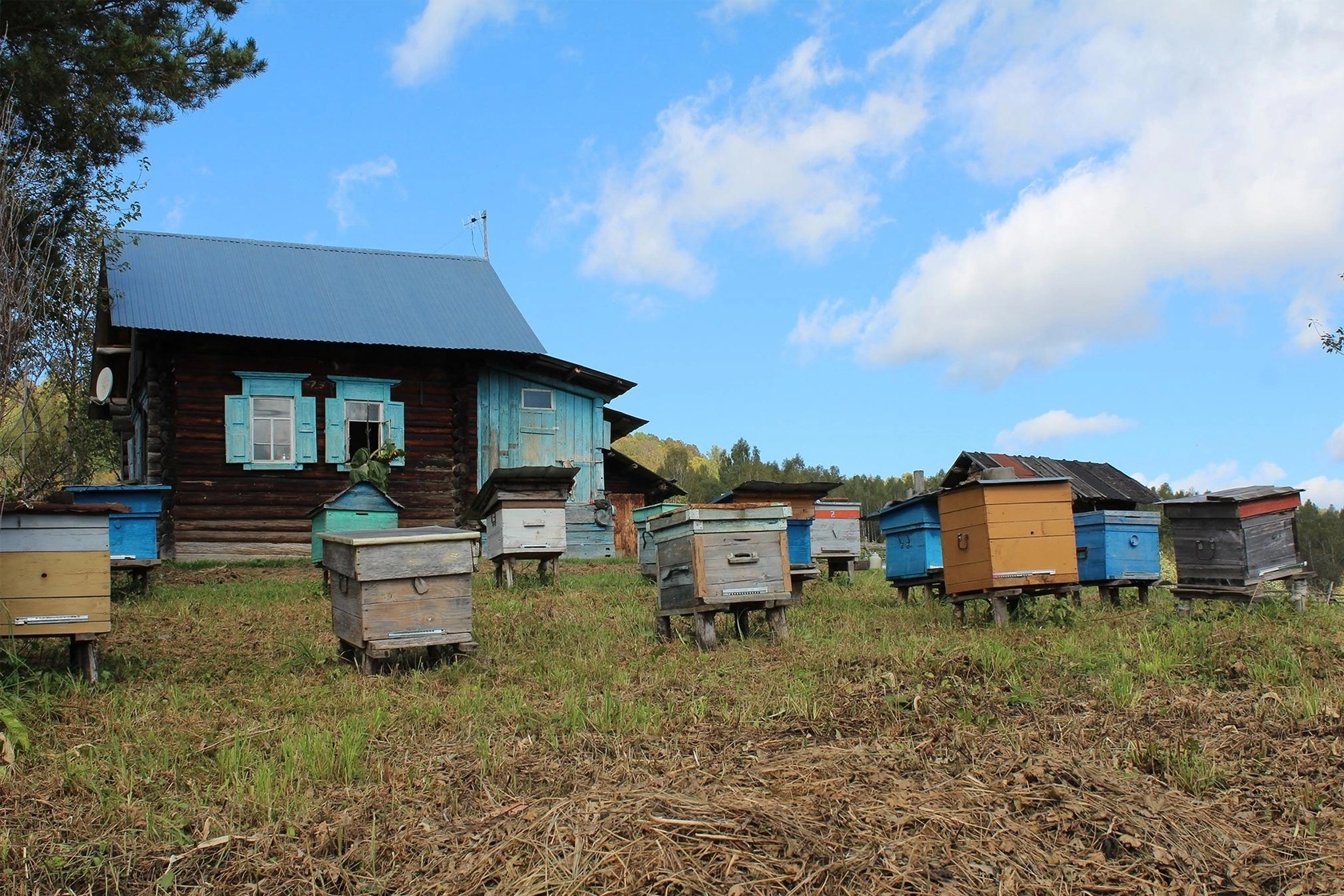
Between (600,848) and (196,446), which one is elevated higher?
(196,446)

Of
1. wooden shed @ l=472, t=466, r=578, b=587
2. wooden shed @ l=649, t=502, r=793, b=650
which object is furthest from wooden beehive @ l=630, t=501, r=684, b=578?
wooden shed @ l=649, t=502, r=793, b=650

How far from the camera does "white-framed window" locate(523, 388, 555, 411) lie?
23766mm

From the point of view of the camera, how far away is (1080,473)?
23641 millimetres

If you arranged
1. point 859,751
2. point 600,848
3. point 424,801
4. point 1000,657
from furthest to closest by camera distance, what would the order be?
point 1000,657, point 859,751, point 424,801, point 600,848

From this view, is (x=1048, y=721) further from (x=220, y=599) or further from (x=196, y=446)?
(x=196, y=446)

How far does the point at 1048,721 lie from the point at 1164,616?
5.46 metres

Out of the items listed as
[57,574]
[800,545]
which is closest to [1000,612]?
[800,545]

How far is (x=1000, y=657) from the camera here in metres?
7.20

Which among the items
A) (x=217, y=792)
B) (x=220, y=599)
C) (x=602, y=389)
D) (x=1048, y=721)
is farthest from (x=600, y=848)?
(x=602, y=389)

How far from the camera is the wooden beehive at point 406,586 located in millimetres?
8062

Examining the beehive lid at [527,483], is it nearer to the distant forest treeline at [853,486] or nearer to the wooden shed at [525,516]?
the wooden shed at [525,516]

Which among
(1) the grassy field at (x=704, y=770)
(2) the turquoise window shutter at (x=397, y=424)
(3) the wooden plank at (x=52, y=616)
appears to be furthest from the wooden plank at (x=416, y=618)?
(2) the turquoise window shutter at (x=397, y=424)

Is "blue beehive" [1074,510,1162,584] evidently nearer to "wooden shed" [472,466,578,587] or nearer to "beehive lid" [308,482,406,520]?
"wooden shed" [472,466,578,587]

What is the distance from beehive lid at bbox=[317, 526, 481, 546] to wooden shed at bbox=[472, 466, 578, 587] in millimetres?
6177
